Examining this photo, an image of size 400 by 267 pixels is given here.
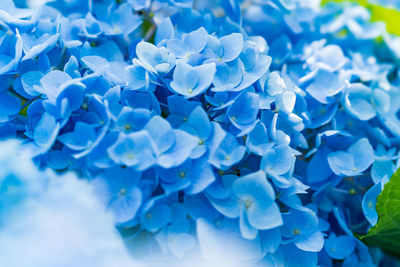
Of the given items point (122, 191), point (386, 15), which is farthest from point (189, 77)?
point (386, 15)

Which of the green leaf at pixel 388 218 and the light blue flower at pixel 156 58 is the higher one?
the light blue flower at pixel 156 58

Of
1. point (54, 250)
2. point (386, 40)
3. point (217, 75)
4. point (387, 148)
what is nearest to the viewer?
point (54, 250)

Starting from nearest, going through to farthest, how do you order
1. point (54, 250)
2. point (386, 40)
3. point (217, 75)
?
point (54, 250) → point (217, 75) → point (386, 40)

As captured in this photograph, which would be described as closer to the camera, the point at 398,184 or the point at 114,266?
the point at 114,266

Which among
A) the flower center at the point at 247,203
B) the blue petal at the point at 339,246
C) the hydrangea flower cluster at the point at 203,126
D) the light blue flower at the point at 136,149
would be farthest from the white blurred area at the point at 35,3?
the blue petal at the point at 339,246

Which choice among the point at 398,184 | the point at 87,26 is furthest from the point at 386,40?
the point at 87,26

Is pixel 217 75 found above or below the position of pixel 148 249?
above

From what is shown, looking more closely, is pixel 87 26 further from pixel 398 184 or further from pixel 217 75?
pixel 398 184

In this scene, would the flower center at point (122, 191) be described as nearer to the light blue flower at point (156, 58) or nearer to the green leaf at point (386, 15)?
the light blue flower at point (156, 58)
